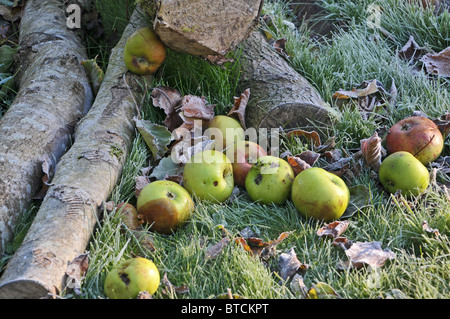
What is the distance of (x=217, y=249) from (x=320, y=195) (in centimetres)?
61

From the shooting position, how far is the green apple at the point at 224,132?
3.09 metres

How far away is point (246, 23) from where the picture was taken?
3.11m

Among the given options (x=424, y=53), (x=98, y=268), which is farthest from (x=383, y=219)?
(x=424, y=53)

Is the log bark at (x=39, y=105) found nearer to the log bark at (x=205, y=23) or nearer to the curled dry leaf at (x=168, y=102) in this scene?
the curled dry leaf at (x=168, y=102)

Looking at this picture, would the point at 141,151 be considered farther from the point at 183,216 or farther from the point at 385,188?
the point at 385,188

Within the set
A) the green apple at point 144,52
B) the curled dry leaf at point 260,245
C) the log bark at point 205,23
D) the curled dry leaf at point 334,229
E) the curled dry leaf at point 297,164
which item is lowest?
the curled dry leaf at point 260,245

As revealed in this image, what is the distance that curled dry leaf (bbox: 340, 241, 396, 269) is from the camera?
230 centimetres

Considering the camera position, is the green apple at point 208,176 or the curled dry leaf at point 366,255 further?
the green apple at point 208,176

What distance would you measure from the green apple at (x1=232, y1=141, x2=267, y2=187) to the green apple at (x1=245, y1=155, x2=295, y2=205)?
13cm

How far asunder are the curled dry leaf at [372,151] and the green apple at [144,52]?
1434 millimetres

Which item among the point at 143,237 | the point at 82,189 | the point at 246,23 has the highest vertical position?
the point at 246,23

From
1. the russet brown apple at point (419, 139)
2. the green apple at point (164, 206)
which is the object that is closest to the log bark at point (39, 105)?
the green apple at point (164, 206)

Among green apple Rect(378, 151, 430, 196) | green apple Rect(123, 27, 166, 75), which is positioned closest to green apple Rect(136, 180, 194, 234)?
green apple Rect(123, 27, 166, 75)
